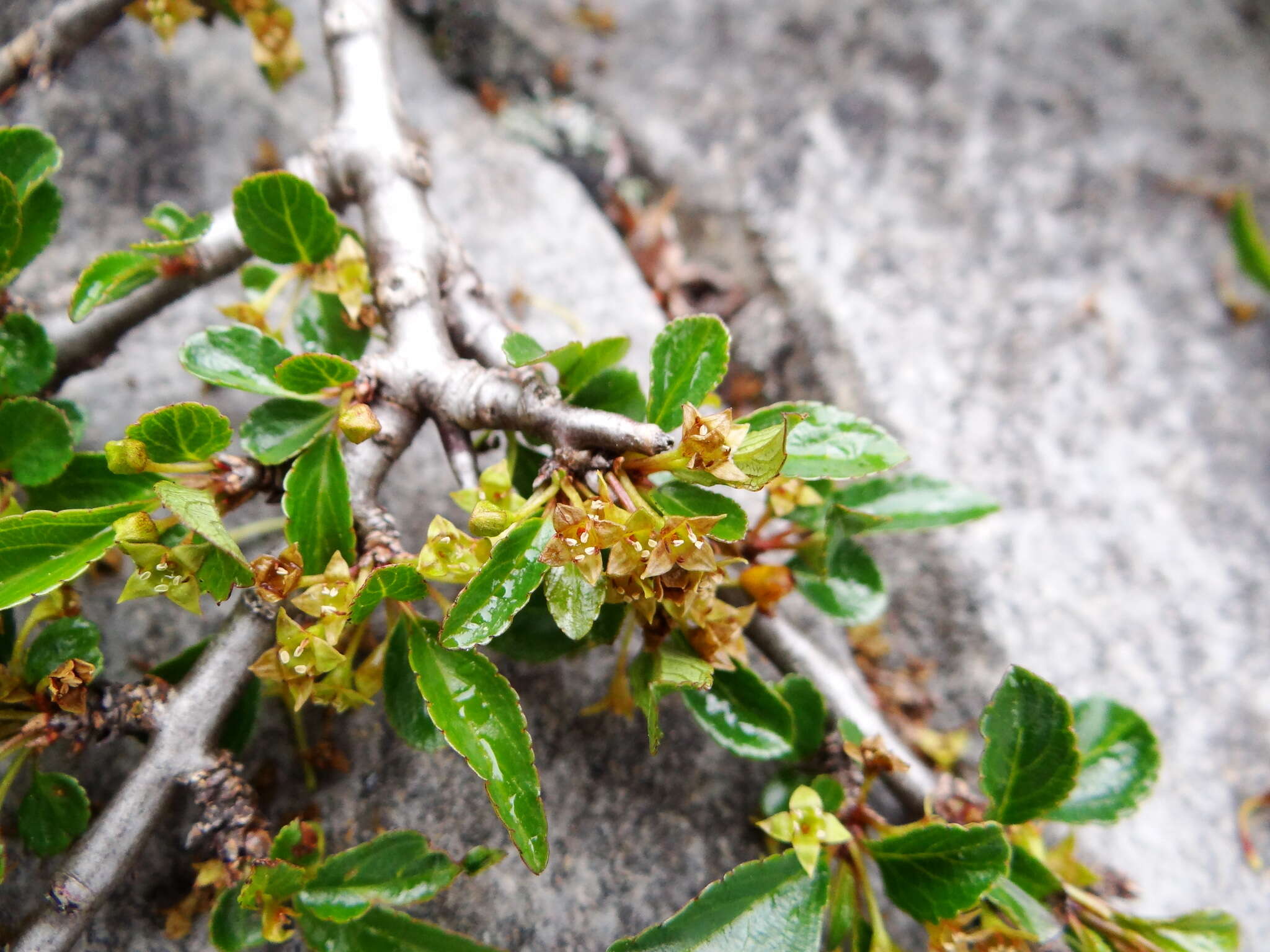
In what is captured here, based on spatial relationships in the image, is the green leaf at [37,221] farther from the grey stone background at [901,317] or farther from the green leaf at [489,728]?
the green leaf at [489,728]

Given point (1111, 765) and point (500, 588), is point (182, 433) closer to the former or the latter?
point (500, 588)

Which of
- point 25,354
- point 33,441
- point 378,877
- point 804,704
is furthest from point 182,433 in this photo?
point 804,704

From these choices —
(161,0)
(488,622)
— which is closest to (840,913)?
(488,622)

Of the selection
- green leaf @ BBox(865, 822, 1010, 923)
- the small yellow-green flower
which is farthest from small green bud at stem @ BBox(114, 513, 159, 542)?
green leaf @ BBox(865, 822, 1010, 923)

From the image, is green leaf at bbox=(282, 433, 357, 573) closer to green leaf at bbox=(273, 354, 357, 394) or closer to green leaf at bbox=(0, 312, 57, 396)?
green leaf at bbox=(273, 354, 357, 394)

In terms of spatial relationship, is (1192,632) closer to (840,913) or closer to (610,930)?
(840,913)
